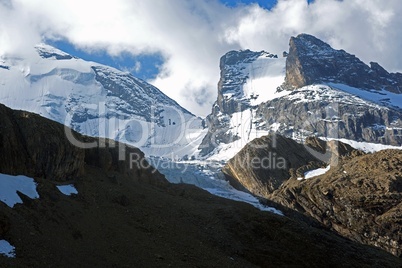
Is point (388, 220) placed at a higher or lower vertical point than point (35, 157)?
lower


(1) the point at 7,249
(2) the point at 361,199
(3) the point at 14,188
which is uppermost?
(3) the point at 14,188

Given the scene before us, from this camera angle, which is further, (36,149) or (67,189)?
(36,149)

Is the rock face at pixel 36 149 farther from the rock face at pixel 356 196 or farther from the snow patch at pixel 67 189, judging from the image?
the rock face at pixel 356 196

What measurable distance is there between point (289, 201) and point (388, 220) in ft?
51.2

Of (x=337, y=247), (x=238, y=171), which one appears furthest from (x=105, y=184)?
(x=238, y=171)

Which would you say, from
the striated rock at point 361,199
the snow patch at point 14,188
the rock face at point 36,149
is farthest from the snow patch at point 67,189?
the striated rock at point 361,199

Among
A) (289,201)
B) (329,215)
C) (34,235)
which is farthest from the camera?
(289,201)

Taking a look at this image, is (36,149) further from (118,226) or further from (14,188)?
(118,226)

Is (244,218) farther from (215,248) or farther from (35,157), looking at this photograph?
(35,157)

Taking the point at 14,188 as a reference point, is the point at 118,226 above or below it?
below

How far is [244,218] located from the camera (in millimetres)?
38750

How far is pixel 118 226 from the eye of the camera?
29578 mm

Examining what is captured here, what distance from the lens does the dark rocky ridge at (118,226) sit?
2383 cm

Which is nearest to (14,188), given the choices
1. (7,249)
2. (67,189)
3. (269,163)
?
(67,189)
